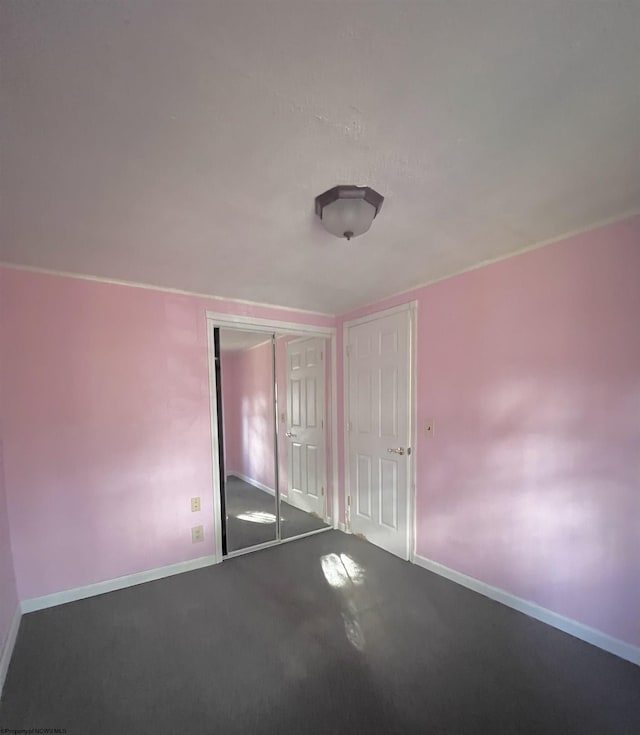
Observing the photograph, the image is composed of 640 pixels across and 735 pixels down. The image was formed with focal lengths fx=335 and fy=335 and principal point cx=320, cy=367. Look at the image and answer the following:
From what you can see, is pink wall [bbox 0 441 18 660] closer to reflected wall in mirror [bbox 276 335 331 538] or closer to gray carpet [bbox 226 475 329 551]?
gray carpet [bbox 226 475 329 551]

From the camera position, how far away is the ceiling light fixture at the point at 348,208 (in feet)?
4.69

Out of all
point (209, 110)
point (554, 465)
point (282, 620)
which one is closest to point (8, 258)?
point (209, 110)

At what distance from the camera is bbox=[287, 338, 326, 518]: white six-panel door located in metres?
3.63

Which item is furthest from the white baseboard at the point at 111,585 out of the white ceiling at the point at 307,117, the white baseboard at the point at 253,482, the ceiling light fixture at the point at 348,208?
the ceiling light fixture at the point at 348,208

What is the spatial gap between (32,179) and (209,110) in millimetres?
823

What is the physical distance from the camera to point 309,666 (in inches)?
67.6

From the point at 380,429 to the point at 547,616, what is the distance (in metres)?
1.61

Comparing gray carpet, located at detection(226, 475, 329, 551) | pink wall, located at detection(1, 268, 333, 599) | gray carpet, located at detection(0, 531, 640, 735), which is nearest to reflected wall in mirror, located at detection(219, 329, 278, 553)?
gray carpet, located at detection(226, 475, 329, 551)

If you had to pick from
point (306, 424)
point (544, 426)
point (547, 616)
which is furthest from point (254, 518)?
point (544, 426)

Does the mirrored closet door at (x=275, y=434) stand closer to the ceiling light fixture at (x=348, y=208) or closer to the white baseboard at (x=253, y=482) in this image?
the white baseboard at (x=253, y=482)

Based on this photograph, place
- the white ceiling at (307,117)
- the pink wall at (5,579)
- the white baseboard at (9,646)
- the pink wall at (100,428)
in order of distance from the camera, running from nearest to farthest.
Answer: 1. the white ceiling at (307,117)
2. the white baseboard at (9,646)
3. the pink wall at (5,579)
4. the pink wall at (100,428)

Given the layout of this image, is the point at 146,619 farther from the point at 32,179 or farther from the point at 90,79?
the point at 90,79

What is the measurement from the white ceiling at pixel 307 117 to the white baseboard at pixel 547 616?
2210 millimetres

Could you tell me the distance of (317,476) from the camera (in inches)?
145
